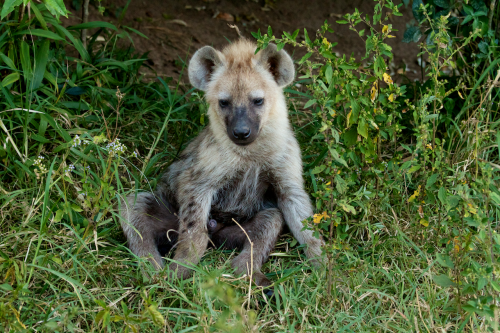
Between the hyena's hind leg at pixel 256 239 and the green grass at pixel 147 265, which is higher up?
the green grass at pixel 147 265

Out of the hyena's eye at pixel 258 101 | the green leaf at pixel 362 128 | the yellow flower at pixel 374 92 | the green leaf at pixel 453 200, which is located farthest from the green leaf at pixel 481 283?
the hyena's eye at pixel 258 101

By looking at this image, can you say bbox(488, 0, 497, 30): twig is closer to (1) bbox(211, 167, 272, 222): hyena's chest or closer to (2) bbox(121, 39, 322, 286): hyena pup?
(2) bbox(121, 39, 322, 286): hyena pup

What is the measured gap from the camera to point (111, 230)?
3.71m

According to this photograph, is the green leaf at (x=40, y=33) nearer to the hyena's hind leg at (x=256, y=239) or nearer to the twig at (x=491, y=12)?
the hyena's hind leg at (x=256, y=239)

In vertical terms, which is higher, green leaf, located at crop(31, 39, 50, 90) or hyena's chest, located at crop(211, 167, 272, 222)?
green leaf, located at crop(31, 39, 50, 90)

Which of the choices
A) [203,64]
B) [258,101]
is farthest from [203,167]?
[203,64]

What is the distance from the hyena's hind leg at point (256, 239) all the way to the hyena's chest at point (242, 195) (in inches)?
4.3

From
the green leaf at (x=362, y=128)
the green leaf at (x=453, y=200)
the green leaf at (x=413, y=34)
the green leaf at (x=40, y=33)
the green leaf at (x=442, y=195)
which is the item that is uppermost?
the green leaf at (x=40, y=33)

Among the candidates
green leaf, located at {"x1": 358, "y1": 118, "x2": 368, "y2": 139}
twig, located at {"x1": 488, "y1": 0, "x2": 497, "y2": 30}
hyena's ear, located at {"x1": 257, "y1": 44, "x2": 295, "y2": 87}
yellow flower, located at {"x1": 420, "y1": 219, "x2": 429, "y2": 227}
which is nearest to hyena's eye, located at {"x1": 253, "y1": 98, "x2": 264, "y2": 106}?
hyena's ear, located at {"x1": 257, "y1": 44, "x2": 295, "y2": 87}

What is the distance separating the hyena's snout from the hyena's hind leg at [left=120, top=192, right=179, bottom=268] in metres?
0.73

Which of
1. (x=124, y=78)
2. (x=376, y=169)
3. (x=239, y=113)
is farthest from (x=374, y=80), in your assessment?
(x=124, y=78)

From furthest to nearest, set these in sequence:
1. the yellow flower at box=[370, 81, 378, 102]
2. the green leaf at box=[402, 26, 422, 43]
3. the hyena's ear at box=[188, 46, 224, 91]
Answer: the green leaf at box=[402, 26, 422, 43] < the hyena's ear at box=[188, 46, 224, 91] < the yellow flower at box=[370, 81, 378, 102]

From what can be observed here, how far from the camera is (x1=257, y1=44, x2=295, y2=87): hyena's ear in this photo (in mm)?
3629

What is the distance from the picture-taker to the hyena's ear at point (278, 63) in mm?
3629
